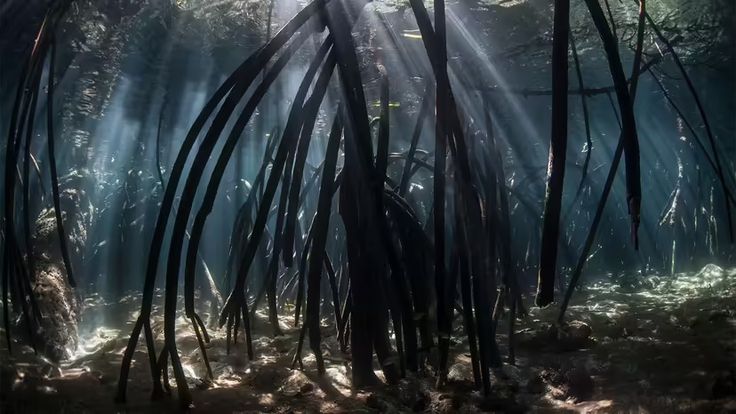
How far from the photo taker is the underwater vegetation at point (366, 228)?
2867 millimetres

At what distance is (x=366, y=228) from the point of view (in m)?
3.45

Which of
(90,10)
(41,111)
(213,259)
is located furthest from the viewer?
(213,259)

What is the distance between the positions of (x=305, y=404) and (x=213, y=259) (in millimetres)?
25700

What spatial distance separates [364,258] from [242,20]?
6805 mm

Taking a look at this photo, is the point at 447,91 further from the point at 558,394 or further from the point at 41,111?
the point at 41,111

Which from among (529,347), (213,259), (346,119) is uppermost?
(346,119)

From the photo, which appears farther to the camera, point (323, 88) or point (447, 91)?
point (323, 88)

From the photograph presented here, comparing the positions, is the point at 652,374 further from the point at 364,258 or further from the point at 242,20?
the point at 242,20

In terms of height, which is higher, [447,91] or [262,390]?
[447,91]

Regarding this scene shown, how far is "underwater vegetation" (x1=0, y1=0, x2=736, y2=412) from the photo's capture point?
2.87 metres

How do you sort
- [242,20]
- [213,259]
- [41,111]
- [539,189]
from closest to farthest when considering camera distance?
[242,20]
[41,111]
[539,189]
[213,259]

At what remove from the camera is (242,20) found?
879cm

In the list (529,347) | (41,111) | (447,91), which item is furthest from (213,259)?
(447,91)

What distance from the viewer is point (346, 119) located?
11.6 feet
